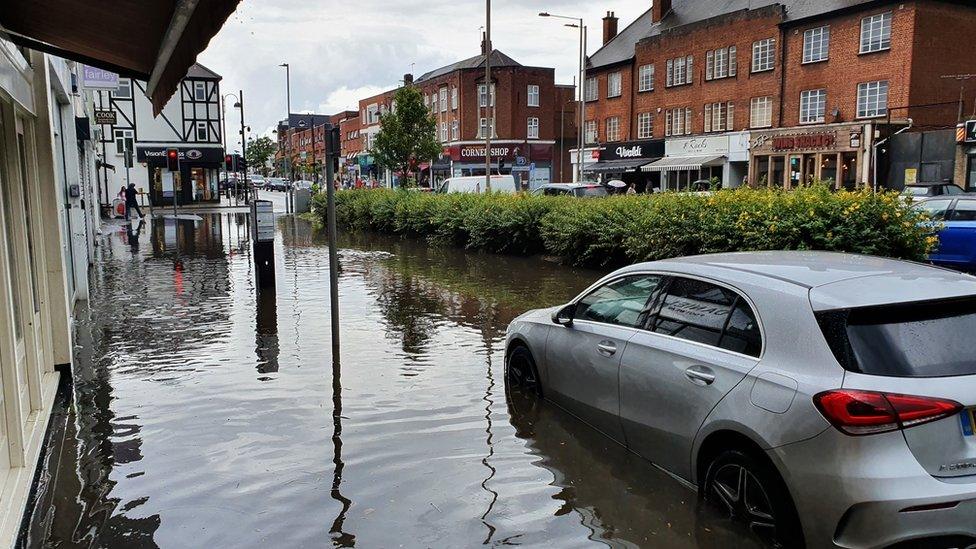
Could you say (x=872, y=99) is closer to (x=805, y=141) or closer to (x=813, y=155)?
(x=805, y=141)

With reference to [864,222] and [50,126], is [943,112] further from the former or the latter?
[50,126]

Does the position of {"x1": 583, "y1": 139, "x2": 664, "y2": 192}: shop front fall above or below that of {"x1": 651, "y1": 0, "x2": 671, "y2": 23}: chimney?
below

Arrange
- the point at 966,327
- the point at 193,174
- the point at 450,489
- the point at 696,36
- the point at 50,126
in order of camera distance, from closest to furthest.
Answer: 1. the point at 966,327
2. the point at 450,489
3. the point at 50,126
4. the point at 696,36
5. the point at 193,174

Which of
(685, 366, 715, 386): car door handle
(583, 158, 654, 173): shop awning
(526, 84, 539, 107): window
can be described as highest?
(526, 84, 539, 107): window

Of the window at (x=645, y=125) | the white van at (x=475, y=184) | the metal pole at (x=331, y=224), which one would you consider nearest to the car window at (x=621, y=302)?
the metal pole at (x=331, y=224)

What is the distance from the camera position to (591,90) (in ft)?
180

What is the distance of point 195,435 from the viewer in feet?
20.1

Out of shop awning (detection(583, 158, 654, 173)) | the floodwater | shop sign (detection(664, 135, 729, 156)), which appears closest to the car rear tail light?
the floodwater

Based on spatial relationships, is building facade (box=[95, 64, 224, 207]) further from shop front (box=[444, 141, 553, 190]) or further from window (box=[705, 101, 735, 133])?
window (box=[705, 101, 735, 133])

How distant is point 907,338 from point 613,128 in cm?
5018

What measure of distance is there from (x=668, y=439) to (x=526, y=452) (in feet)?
4.41

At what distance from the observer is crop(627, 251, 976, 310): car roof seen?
3941 mm

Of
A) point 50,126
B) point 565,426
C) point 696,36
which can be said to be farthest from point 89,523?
point 696,36

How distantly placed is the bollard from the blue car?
11.3 m
